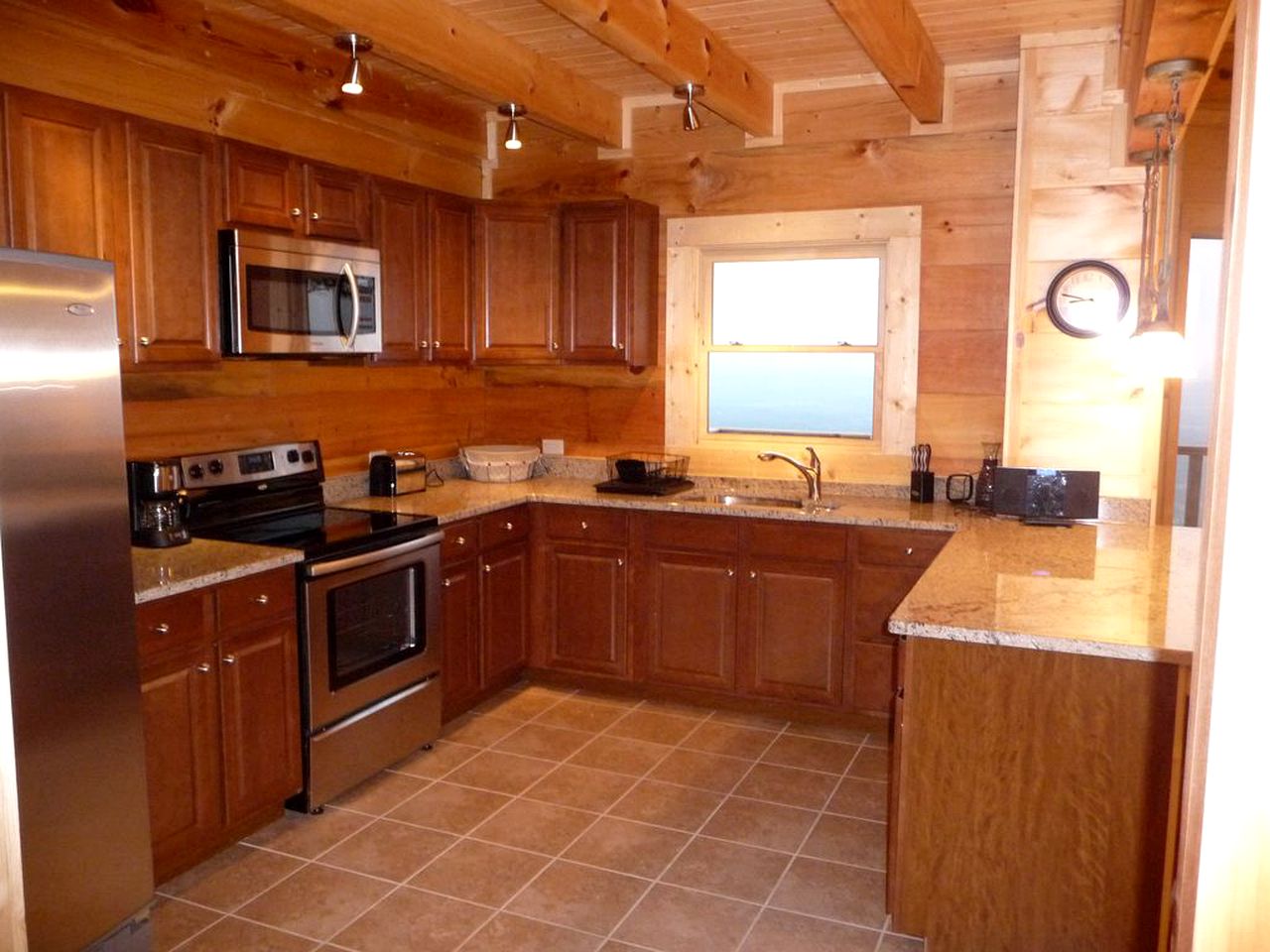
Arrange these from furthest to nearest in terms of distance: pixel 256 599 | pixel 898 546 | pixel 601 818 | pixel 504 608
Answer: pixel 504 608 < pixel 898 546 < pixel 601 818 < pixel 256 599

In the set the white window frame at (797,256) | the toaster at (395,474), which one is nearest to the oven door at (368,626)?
the toaster at (395,474)

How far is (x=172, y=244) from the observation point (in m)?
3.14

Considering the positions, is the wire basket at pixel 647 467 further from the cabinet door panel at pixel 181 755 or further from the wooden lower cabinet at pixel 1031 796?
the wooden lower cabinet at pixel 1031 796

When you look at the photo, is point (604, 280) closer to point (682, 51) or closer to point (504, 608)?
point (682, 51)

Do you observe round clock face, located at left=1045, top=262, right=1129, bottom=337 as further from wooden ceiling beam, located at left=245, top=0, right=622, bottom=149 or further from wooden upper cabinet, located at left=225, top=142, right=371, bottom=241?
wooden upper cabinet, located at left=225, top=142, right=371, bottom=241

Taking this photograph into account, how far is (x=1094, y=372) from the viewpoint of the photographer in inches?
149

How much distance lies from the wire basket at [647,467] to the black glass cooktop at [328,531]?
42.6 inches

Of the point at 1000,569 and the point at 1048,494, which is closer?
the point at 1000,569

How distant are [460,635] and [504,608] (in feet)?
1.08

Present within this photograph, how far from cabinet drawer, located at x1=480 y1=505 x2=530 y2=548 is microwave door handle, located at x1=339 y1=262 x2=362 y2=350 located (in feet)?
2.85

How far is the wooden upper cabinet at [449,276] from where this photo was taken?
432cm

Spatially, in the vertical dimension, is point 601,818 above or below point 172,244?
below

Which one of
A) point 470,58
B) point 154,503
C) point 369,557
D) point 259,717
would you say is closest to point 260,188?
point 470,58

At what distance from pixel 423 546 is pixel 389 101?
6.34 feet
